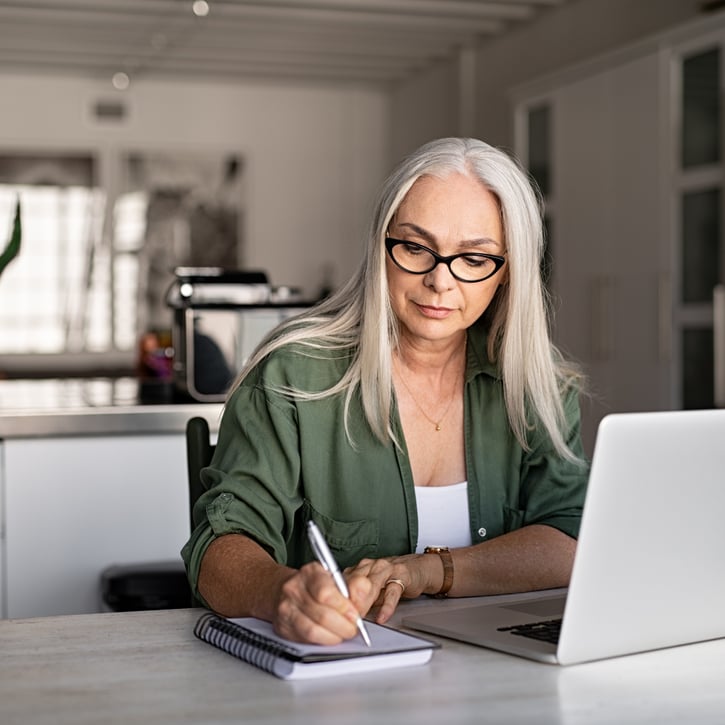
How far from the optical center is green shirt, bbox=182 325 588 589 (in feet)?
5.31

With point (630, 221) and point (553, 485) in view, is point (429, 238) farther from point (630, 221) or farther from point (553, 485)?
point (630, 221)

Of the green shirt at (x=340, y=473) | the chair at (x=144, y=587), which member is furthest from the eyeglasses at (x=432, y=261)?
the chair at (x=144, y=587)

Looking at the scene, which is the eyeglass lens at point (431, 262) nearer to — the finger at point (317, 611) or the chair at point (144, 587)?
the finger at point (317, 611)

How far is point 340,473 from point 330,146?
7865 mm

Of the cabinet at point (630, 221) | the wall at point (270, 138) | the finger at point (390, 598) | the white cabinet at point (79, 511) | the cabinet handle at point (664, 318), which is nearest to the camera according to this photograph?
the finger at point (390, 598)

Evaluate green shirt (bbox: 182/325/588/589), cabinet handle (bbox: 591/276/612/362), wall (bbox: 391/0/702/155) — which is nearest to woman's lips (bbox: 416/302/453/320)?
green shirt (bbox: 182/325/588/589)

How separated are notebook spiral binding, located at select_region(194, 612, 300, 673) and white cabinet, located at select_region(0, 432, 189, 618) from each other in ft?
5.21

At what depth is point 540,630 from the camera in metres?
1.33

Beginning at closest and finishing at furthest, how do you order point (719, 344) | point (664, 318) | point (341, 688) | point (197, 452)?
point (341, 688), point (197, 452), point (719, 344), point (664, 318)

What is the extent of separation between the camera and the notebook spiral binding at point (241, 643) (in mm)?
1188

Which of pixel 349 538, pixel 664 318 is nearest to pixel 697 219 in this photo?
pixel 664 318

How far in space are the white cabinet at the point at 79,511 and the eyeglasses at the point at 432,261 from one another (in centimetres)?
137

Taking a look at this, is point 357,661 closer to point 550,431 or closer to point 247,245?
point 550,431

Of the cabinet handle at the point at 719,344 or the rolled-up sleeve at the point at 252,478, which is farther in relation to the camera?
the cabinet handle at the point at 719,344
